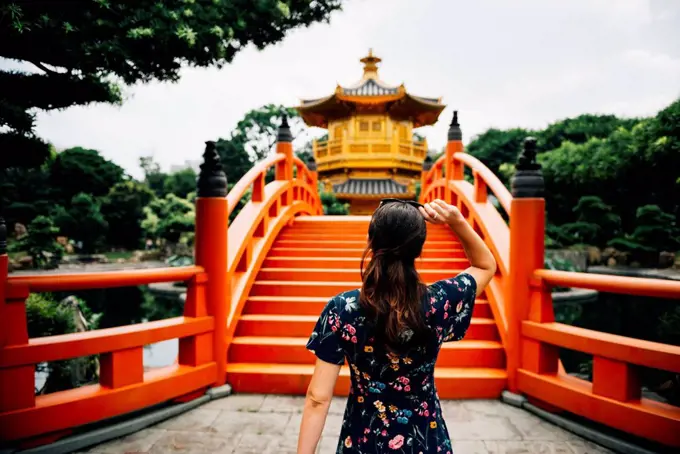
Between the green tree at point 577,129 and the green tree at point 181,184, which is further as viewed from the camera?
the green tree at point 181,184

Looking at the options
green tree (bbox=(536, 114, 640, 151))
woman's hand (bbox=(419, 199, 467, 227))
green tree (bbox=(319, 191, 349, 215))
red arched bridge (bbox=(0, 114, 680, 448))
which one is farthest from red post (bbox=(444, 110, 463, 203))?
green tree (bbox=(536, 114, 640, 151))

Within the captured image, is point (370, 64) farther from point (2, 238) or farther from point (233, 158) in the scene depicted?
point (2, 238)

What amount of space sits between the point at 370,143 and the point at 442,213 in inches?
726

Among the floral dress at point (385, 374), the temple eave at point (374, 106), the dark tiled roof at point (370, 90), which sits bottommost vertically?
the floral dress at point (385, 374)

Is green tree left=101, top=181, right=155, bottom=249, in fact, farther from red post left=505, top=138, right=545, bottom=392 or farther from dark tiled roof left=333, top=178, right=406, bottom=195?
red post left=505, top=138, right=545, bottom=392

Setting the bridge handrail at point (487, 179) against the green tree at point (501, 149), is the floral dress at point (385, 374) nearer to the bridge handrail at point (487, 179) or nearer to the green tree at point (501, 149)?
the bridge handrail at point (487, 179)

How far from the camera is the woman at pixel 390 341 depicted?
4.32 feet

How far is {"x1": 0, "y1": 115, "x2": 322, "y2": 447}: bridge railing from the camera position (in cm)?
258

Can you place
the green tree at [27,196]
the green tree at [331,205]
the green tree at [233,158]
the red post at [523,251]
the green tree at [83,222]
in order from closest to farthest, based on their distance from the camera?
1. the red post at [523,251]
2. the green tree at [331,205]
3. the green tree at [83,222]
4. the green tree at [27,196]
5. the green tree at [233,158]

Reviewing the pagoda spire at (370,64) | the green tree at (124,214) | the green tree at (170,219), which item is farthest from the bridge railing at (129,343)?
the green tree at (124,214)

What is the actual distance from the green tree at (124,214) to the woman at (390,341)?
1166 inches

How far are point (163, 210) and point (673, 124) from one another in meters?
24.8

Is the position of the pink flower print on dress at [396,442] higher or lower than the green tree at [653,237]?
lower

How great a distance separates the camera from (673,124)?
1545 cm
